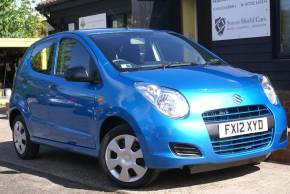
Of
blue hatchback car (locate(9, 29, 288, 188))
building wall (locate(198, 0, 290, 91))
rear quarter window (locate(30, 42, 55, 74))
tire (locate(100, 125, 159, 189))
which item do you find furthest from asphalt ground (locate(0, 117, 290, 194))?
building wall (locate(198, 0, 290, 91))

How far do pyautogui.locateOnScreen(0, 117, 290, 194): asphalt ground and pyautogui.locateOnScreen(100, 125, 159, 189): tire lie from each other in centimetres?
11

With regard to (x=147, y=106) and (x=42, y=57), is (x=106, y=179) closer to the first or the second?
(x=147, y=106)

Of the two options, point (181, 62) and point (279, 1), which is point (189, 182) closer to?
point (181, 62)

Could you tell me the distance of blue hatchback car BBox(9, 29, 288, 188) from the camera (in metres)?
5.50

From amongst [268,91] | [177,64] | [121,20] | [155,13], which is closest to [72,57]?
[177,64]

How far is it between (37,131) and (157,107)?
256cm

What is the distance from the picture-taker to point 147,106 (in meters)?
5.57

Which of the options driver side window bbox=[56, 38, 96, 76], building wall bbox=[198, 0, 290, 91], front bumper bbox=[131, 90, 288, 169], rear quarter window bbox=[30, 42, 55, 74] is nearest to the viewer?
front bumper bbox=[131, 90, 288, 169]

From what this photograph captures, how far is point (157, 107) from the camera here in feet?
18.2

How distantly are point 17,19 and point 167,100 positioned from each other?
65.1 feet

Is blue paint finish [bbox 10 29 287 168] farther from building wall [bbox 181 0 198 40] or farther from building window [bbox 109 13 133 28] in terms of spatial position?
building window [bbox 109 13 133 28]

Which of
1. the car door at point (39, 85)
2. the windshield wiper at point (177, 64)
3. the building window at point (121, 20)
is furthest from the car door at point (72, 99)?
the building window at point (121, 20)

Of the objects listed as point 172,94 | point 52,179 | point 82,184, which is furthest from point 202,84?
point 52,179

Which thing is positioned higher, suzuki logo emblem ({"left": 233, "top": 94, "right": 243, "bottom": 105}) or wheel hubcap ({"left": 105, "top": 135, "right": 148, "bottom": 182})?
suzuki logo emblem ({"left": 233, "top": 94, "right": 243, "bottom": 105})
